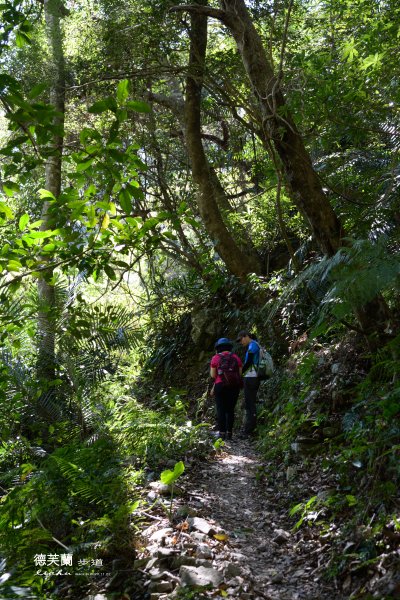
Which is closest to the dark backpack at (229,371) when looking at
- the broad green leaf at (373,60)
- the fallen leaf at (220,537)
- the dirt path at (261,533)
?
the dirt path at (261,533)

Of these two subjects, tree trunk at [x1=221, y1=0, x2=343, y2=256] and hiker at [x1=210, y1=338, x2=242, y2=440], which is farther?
hiker at [x1=210, y1=338, x2=242, y2=440]

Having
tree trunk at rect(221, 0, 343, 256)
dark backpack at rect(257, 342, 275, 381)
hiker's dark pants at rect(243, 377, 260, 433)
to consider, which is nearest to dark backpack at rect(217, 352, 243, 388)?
Result: hiker's dark pants at rect(243, 377, 260, 433)

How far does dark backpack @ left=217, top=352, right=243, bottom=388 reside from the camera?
8094 millimetres

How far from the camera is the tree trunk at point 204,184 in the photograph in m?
10.2

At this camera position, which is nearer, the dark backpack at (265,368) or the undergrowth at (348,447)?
the undergrowth at (348,447)

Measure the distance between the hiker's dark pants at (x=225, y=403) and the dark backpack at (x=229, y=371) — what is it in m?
0.09

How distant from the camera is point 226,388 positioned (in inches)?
320

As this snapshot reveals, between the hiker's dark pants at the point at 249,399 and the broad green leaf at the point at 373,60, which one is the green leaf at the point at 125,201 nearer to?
the broad green leaf at the point at 373,60

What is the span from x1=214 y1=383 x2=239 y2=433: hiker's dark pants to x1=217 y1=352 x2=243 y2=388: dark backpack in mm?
86

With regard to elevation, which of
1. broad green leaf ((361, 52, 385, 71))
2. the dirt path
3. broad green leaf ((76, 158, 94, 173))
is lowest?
the dirt path

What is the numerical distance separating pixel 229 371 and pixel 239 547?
4202 millimetres

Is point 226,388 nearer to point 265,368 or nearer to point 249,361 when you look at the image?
point 249,361

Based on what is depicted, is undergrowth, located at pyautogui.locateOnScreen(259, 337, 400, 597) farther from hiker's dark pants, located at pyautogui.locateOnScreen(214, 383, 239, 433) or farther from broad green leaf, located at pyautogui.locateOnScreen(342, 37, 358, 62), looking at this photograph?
broad green leaf, located at pyautogui.locateOnScreen(342, 37, 358, 62)

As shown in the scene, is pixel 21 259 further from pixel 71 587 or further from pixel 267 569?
pixel 267 569
